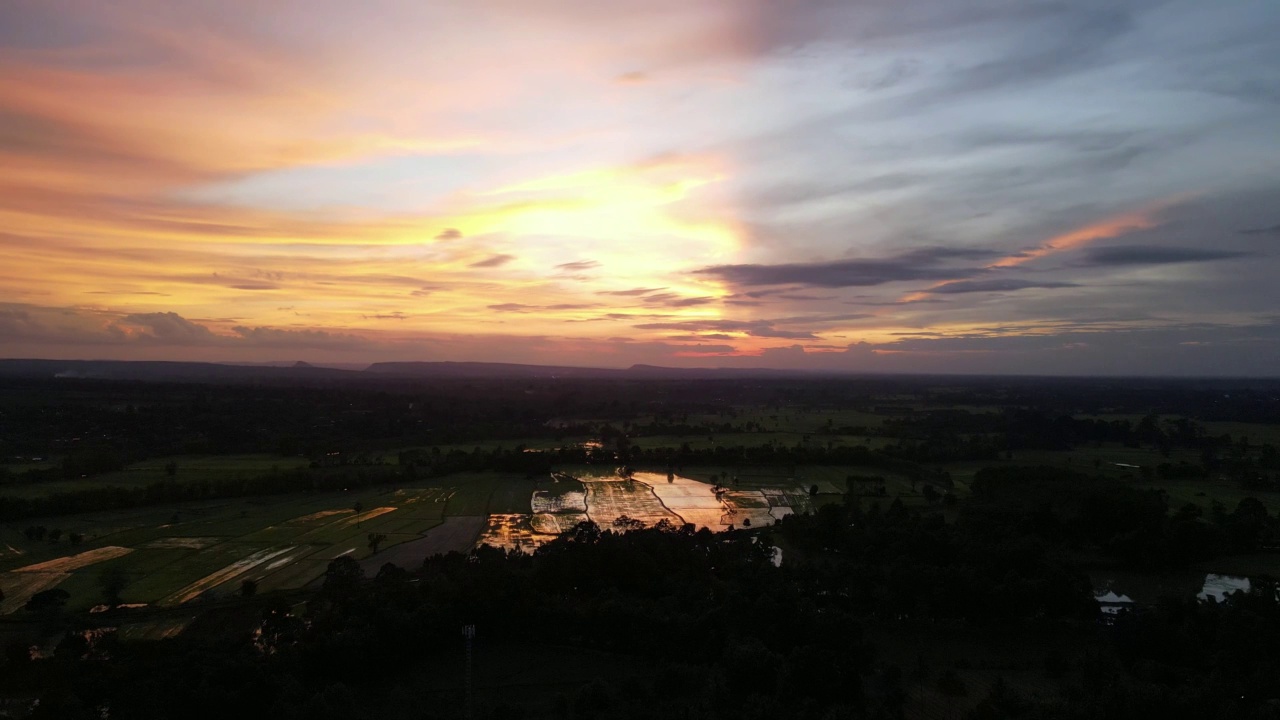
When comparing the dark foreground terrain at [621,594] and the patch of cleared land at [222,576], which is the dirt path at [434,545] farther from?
the patch of cleared land at [222,576]

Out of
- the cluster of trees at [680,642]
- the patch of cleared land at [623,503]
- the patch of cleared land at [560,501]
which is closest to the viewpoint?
the cluster of trees at [680,642]

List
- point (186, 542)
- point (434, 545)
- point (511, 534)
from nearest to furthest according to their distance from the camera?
1. point (186, 542)
2. point (434, 545)
3. point (511, 534)

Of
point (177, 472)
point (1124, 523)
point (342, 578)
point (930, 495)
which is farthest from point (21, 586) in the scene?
point (1124, 523)

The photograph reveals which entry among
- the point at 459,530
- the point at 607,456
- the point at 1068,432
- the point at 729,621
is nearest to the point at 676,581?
the point at 729,621

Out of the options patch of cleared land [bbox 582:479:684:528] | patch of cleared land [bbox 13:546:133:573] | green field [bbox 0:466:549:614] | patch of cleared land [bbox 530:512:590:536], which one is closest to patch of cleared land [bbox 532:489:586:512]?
patch of cleared land [bbox 582:479:684:528]

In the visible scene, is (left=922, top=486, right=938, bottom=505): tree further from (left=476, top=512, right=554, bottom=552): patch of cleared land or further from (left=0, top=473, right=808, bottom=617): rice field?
(left=476, top=512, right=554, bottom=552): patch of cleared land

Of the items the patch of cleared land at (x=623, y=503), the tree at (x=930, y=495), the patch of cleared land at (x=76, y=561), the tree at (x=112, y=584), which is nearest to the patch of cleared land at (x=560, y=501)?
the patch of cleared land at (x=623, y=503)

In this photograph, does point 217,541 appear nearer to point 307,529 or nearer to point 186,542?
point 186,542

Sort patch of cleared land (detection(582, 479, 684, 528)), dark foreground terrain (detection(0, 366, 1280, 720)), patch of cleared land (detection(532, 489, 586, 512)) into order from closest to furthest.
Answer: dark foreground terrain (detection(0, 366, 1280, 720))
patch of cleared land (detection(582, 479, 684, 528))
patch of cleared land (detection(532, 489, 586, 512))

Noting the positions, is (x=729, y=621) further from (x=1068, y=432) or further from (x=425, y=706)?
(x=1068, y=432)
